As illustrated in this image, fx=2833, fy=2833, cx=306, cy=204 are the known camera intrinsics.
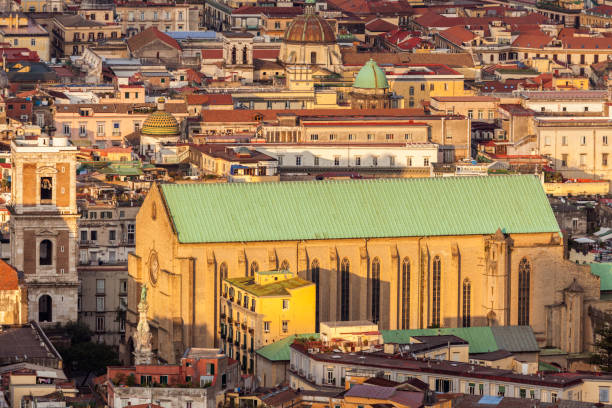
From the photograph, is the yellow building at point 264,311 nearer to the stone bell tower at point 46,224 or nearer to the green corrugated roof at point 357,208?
the green corrugated roof at point 357,208

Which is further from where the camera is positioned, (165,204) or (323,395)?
(165,204)

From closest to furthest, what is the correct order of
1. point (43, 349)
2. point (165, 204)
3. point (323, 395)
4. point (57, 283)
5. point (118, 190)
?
point (323, 395)
point (43, 349)
point (165, 204)
point (57, 283)
point (118, 190)

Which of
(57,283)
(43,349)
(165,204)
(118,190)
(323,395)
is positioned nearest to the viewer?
(323,395)

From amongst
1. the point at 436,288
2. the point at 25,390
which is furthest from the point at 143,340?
the point at 436,288

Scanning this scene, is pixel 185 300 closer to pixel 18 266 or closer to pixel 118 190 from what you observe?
pixel 18 266

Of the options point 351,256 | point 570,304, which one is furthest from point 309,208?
point 570,304

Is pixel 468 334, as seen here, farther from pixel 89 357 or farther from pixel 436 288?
pixel 89 357

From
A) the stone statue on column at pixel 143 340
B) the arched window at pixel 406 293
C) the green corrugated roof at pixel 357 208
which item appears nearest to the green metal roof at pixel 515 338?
the arched window at pixel 406 293
